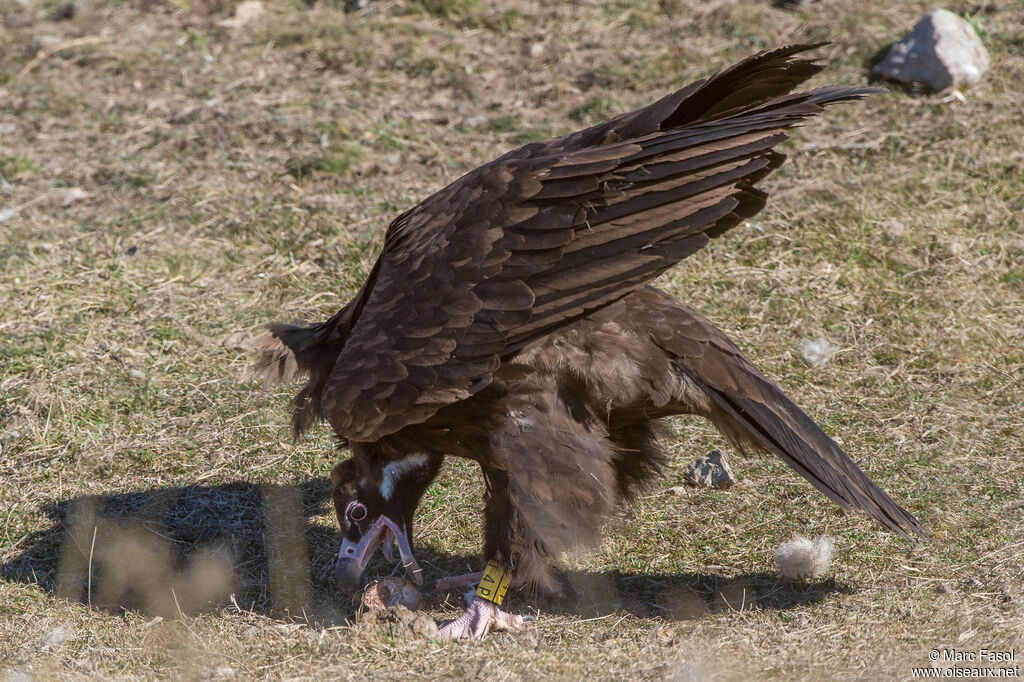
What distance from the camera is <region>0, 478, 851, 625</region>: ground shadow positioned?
3635mm

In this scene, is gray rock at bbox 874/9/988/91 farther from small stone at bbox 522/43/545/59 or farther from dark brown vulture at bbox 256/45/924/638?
dark brown vulture at bbox 256/45/924/638

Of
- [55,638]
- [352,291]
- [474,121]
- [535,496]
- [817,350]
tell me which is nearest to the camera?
[535,496]

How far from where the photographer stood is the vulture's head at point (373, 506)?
12.3 ft

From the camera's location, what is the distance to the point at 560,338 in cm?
343

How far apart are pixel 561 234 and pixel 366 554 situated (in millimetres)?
1420

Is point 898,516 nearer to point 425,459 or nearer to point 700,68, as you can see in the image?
point 425,459

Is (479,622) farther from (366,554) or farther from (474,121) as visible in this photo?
(474,121)

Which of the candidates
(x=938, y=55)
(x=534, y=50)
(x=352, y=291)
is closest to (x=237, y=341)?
(x=352, y=291)

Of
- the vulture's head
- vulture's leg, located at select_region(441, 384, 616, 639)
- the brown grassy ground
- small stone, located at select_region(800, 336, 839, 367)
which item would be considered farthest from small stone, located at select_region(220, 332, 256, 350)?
small stone, located at select_region(800, 336, 839, 367)

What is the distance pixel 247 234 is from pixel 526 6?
10.3 feet

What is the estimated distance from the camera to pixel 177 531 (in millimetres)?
4133

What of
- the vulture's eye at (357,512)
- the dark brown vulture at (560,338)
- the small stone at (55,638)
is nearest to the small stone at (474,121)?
the dark brown vulture at (560,338)

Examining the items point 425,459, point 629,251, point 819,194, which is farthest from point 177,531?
point 819,194

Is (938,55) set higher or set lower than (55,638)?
higher
